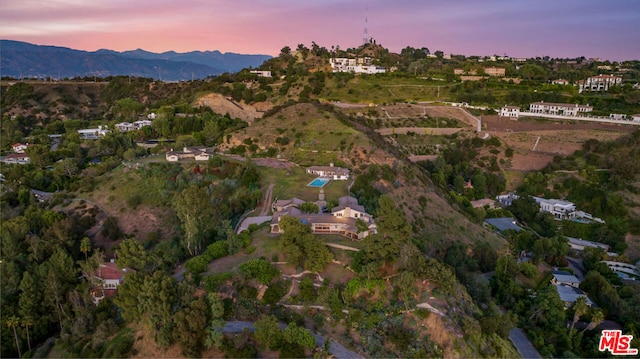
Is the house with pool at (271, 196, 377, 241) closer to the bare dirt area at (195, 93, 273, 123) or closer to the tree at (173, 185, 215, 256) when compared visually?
the tree at (173, 185, 215, 256)

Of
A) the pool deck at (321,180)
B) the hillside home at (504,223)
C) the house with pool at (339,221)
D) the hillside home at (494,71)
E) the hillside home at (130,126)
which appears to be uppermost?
the hillside home at (494,71)

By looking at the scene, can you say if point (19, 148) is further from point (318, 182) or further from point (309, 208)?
point (309, 208)

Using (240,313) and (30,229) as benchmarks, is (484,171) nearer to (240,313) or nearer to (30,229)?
(240,313)

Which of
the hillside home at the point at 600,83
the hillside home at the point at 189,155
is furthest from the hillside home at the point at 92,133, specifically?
the hillside home at the point at 600,83

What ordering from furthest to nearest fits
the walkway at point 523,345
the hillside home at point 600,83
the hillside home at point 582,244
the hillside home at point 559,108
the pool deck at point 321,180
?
the hillside home at point 600,83
the hillside home at point 559,108
the hillside home at point 582,244
the pool deck at point 321,180
the walkway at point 523,345

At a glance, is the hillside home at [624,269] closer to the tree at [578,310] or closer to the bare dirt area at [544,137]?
the tree at [578,310]

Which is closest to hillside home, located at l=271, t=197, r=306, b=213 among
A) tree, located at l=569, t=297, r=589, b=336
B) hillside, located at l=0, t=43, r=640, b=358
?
hillside, located at l=0, t=43, r=640, b=358
